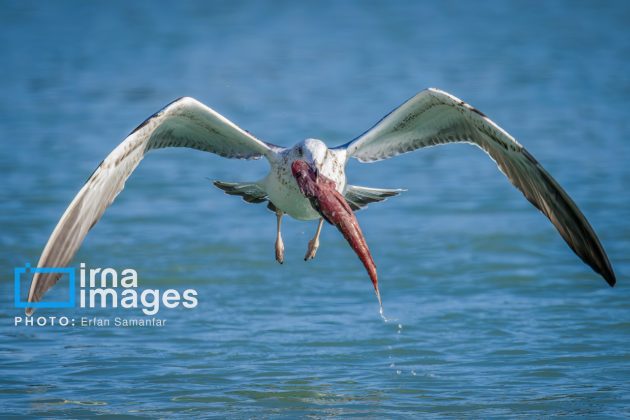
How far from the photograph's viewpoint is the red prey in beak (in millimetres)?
9680

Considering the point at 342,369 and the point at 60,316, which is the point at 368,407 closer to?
the point at 342,369

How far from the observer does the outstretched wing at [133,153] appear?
33.9ft

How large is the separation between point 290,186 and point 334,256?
18.0 feet

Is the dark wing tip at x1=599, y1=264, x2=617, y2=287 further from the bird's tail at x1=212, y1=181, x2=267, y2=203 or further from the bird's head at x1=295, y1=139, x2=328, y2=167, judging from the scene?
the bird's tail at x1=212, y1=181, x2=267, y2=203

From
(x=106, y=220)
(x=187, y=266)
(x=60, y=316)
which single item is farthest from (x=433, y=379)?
(x=106, y=220)

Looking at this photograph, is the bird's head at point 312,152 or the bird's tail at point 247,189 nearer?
the bird's head at point 312,152

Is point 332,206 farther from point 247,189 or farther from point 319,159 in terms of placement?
point 247,189

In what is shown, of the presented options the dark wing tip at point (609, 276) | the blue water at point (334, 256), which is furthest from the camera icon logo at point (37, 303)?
the dark wing tip at point (609, 276)

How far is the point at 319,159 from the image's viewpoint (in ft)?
36.6

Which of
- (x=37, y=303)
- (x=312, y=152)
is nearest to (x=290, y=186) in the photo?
(x=312, y=152)

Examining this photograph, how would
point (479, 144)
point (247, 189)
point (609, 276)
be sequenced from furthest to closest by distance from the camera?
point (247, 189), point (479, 144), point (609, 276)

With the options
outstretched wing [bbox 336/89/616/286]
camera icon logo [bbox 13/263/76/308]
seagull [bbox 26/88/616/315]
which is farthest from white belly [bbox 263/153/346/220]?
camera icon logo [bbox 13/263/76/308]

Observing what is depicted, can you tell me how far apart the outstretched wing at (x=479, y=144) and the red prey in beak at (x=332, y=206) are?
0.82m

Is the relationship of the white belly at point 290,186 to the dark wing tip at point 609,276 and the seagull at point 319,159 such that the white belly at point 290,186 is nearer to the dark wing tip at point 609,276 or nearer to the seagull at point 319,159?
the seagull at point 319,159
